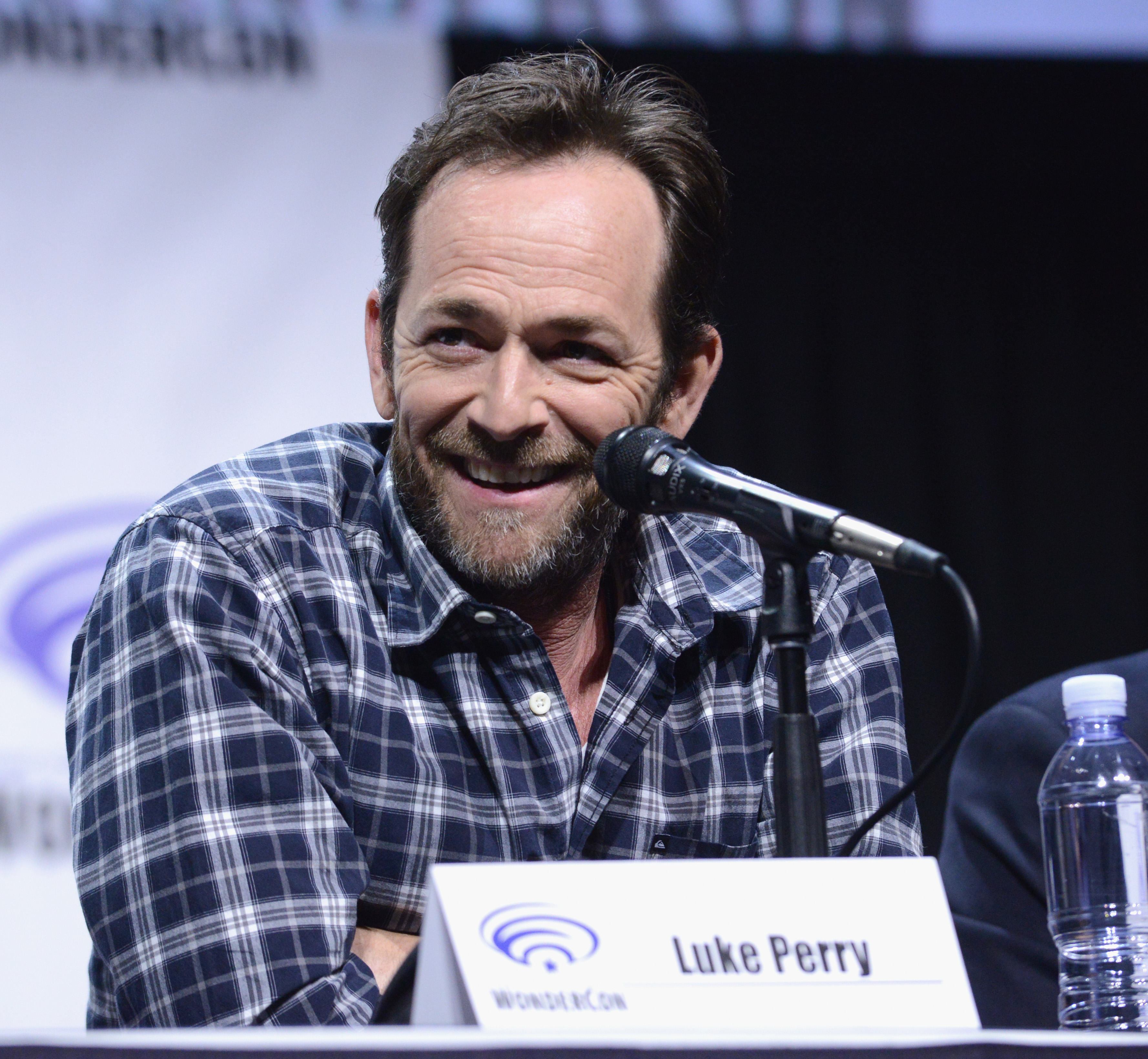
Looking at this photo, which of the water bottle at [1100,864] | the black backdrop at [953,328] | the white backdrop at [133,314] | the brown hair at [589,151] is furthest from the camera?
the black backdrop at [953,328]

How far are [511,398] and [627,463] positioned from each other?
0.55m

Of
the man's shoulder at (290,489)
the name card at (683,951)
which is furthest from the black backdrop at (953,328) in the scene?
the name card at (683,951)

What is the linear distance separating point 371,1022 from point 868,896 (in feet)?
1.38

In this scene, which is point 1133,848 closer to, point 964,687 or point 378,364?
point 964,687

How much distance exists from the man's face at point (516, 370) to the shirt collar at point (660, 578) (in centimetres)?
4

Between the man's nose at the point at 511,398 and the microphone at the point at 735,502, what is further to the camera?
the man's nose at the point at 511,398

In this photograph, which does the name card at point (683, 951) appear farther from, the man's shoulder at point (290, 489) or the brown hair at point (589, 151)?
the brown hair at point (589, 151)

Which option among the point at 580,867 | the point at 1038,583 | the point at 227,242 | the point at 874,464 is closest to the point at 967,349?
the point at 874,464

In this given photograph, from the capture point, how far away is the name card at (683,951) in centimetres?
86

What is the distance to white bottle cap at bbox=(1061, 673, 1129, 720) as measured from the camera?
4.73 feet

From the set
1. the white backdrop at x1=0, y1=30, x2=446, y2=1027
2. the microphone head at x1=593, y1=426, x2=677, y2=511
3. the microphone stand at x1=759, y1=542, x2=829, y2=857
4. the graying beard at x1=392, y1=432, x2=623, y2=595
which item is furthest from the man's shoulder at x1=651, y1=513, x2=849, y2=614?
the white backdrop at x1=0, y1=30, x2=446, y2=1027

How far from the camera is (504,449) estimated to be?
5.91 feet

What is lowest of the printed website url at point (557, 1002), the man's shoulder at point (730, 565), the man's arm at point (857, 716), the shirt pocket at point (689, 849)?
the shirt pocket at point (689, 849)

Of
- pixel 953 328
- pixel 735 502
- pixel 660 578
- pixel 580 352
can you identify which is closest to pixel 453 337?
pixel 580 352
